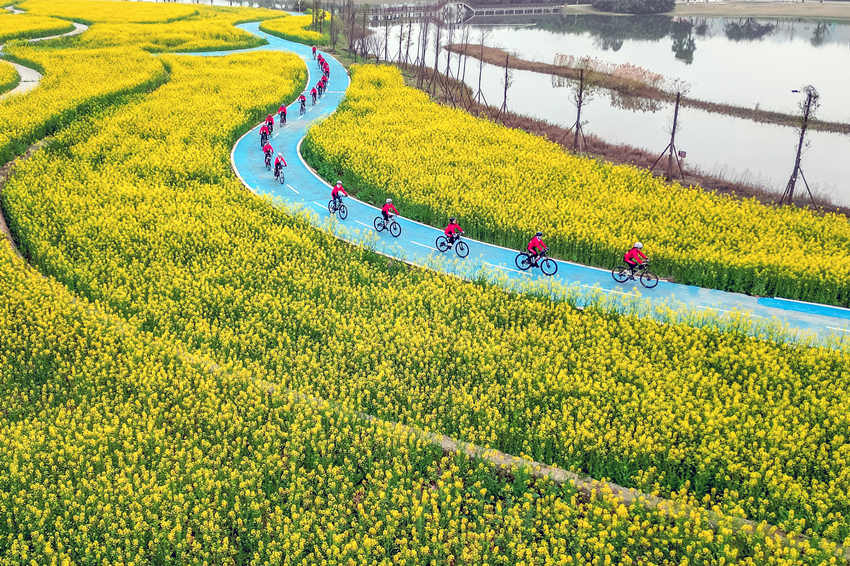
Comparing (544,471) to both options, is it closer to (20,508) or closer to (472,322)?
(472,322)

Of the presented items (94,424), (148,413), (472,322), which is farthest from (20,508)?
(472,322)

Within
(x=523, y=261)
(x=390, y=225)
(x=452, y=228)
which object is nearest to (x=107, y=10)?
(x=390, y=225)

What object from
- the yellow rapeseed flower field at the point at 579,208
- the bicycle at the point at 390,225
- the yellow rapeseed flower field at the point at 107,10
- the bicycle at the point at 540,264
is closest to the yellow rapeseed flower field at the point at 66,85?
the yellow rapeseed flower field at the point at 579,208

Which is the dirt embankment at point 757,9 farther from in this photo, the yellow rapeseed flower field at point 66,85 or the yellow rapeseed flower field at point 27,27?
the yellow rapeseed flower field at point 66,85

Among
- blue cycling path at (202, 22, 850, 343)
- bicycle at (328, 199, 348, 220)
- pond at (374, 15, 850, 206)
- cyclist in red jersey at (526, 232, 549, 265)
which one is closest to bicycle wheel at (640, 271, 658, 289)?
blue cycling path at (202, 22, 850, 343)

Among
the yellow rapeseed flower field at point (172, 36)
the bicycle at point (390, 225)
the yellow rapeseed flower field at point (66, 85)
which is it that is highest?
the yellow rapeseed flower field at point (172, 36)

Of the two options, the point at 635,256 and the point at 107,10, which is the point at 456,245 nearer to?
the point at 635,256
